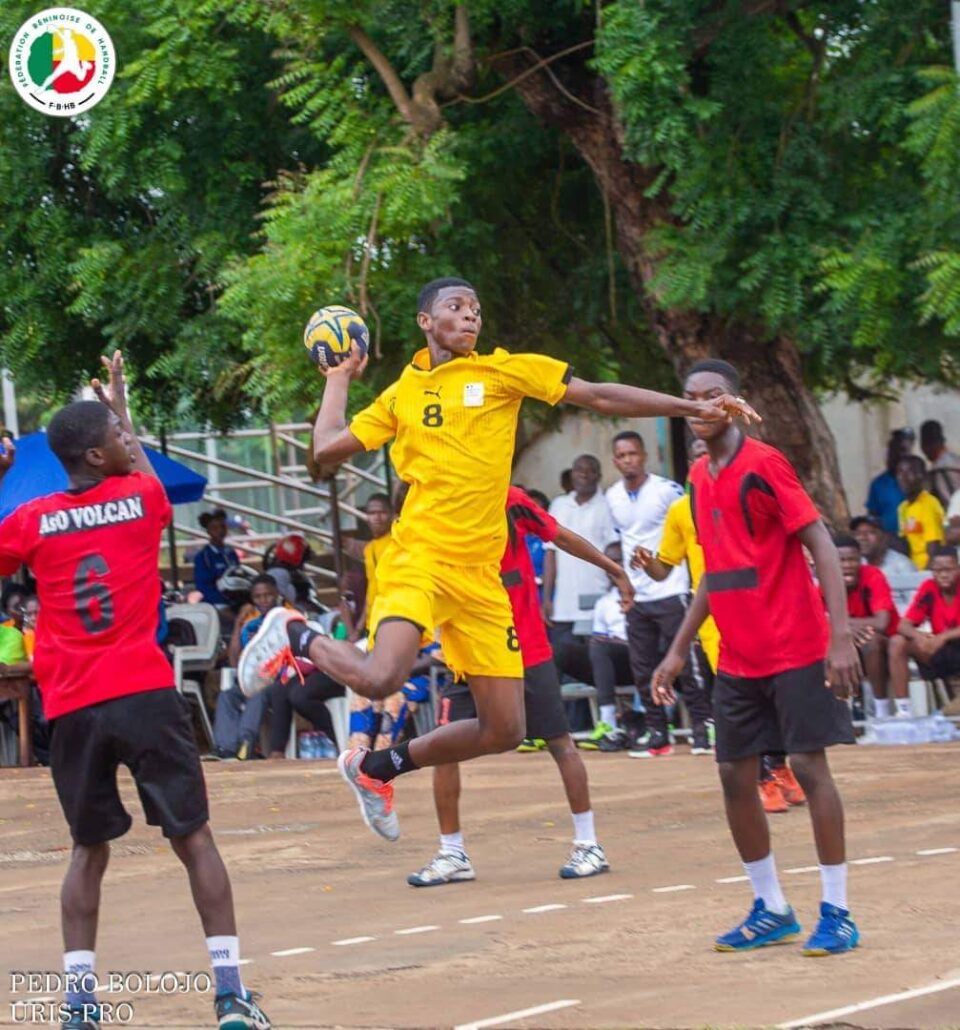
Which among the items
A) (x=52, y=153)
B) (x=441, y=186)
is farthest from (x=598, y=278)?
(x=52, y=153)

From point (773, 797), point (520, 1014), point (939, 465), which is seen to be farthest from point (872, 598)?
point (520, 1014)

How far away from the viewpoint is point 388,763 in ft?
26.1

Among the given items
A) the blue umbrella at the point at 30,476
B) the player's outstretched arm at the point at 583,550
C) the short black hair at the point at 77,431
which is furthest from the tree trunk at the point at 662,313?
the short black hair at the point at 77,431

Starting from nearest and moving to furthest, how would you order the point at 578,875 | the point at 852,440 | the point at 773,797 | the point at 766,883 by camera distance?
the point at 766,883
the point at 578,875
the point at 773,797
the point at 852,440

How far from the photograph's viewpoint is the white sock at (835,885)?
655cm

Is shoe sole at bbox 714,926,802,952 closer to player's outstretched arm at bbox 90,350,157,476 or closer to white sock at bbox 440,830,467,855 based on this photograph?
white sock at bbox 440,830,467,855

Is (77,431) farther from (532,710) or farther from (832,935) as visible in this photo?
(532,710)

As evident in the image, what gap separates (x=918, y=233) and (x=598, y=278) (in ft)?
12.9

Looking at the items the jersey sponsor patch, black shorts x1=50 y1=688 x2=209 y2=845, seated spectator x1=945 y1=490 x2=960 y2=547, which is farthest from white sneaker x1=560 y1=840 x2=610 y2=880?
seated spectator x1=945 y1=490 x2=960 y2=547

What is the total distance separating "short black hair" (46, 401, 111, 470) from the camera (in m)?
6.05

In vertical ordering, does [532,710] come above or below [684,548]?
below

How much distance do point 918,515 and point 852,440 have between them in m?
11.7

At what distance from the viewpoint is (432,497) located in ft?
24.8

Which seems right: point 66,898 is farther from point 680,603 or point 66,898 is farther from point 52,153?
point 52,153
